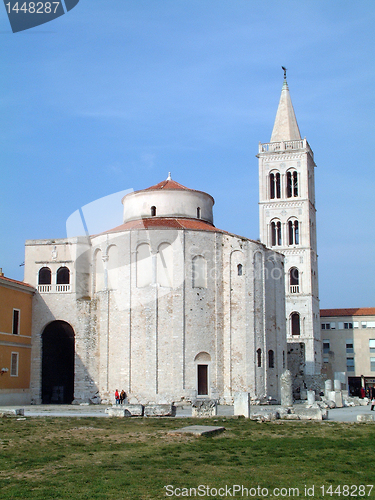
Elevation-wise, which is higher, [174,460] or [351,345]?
[351,345]

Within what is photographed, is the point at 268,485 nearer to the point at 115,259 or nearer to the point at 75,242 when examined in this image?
the point at 115,259

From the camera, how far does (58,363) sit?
41188mm

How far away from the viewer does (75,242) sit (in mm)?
39094

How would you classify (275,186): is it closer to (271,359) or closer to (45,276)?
(271,359)

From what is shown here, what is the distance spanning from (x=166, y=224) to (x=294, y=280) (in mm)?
27271

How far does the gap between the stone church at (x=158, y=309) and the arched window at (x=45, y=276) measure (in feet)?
0.21

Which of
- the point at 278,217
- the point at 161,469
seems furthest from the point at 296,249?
the point at 161,469

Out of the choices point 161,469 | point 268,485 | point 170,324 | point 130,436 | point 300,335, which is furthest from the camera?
point 300,335

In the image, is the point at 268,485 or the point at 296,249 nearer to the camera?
the point at 268,485

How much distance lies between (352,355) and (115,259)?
38651 millimetres

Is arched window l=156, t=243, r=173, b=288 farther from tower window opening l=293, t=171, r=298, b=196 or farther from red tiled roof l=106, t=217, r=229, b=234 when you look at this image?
tower window opening l=293, t=171, r=298, b=196

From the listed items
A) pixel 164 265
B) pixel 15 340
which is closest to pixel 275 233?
pixel 164 265

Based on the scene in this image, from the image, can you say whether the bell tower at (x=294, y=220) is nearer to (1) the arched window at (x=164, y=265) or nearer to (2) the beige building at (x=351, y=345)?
(2) the beige building at (x=351, y=345)

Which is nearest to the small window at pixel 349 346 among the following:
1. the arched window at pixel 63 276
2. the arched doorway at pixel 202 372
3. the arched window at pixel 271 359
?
the arched window at pixel 271 359
